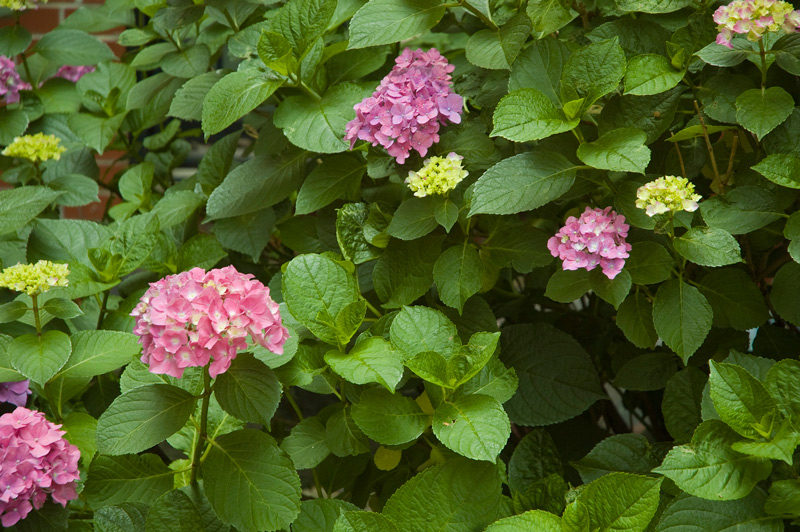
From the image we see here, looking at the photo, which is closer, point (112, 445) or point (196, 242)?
point (112, 445)

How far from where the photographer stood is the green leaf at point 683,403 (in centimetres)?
94

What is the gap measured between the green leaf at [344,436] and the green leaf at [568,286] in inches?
11.5

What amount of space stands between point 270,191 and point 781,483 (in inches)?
31.1

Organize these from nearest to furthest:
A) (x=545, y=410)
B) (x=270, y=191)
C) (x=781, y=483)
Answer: (x=781, y=483), (x=545, y=410), (x=270, y=191)

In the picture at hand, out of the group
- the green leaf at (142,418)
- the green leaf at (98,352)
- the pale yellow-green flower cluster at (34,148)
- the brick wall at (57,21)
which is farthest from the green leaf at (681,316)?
the brick wall at (57,21)

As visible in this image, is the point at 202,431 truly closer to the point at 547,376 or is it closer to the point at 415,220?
the point at 415,220

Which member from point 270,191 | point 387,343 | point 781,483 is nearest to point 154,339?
point 387,343

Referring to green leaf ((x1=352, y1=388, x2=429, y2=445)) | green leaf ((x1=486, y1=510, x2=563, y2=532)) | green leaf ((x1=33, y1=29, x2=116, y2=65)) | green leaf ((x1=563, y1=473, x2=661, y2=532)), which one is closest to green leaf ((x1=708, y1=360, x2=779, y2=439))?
green leaf ((x1=563, y1=473, x2=661, y2=532))

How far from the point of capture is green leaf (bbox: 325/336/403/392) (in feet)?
2.75

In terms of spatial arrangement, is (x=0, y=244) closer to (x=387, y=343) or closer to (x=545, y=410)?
(x=387, y=343)

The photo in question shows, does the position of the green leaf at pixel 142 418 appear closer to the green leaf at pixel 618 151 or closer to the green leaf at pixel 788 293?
the green leaf at pixel 618 151

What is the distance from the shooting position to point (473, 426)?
833 mm

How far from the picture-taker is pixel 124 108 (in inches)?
61.6

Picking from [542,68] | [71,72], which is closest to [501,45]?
[542,68]
